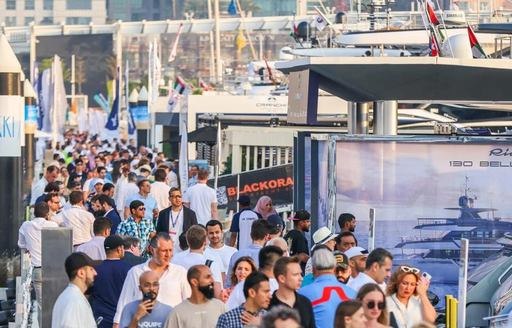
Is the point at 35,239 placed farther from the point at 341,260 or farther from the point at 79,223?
the point at 341,260

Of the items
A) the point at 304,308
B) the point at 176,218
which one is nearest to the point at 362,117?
the point at 176,218

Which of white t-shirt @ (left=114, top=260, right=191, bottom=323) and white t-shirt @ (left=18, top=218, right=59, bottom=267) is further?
white t-shirt @ (left=18, top=218, right=59, bottom=267)

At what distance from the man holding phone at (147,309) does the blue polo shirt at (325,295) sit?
98 centimetres

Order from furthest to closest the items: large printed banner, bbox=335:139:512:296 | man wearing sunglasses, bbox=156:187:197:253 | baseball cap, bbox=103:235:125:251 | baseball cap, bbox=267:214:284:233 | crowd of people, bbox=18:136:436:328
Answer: man wearing sunglasses, bbox=156:187:197:253, large printed banner, bbox=335:139:512:296, baseball cap, bbox=267:214:284:233, baseball cap, bbox=103:235:125:251, crowd of people, bbox=18:136:436:328

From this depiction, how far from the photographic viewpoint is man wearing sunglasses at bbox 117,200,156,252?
18.4 m

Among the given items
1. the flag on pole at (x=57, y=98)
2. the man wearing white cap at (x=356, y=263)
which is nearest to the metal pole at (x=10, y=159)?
the man wearing white cap at (x=356, y=263)

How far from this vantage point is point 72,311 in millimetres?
11953

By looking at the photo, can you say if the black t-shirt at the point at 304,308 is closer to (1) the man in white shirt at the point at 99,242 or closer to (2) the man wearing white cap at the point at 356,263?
(2) the man wearing white cap at the point at 356,263

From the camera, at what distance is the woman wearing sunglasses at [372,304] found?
10498 millimetres

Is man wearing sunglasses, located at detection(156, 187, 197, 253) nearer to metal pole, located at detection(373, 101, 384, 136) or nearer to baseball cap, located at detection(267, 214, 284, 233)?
baseball cap, located at detection(267, 214, 284, 233)

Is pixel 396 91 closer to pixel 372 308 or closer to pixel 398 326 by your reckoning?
pixel 398 326

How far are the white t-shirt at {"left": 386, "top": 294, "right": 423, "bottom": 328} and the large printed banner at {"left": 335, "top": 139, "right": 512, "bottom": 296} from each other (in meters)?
5.32

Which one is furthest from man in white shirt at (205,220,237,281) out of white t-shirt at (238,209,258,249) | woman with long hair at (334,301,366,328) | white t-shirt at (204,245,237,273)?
woman with long hair at (334,301,366,328)

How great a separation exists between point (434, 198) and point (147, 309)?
678 centimetres
